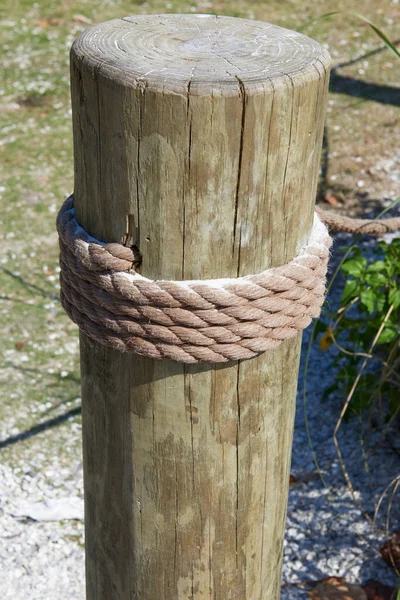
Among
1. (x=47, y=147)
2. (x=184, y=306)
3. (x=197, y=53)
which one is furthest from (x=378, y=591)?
(x=47, y=147)

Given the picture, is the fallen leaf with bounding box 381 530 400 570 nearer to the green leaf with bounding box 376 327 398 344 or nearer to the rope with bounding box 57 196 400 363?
the green leaf with bounding box 376 327 398 344

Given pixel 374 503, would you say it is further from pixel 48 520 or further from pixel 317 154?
pixel 317 154

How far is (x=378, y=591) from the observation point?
287cm

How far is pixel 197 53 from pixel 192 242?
1.08 ft

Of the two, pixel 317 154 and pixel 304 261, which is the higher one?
pixel 317 154

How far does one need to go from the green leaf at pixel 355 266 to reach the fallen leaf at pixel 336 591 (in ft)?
3.79

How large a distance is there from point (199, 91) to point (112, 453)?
2.34ft

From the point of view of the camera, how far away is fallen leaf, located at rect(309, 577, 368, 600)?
283cm

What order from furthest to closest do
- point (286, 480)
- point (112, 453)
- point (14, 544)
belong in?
point (14, 544)
point (286, 480)
point (112, 453)

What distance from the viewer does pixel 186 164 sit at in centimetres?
125

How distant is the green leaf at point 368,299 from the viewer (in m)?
3.12

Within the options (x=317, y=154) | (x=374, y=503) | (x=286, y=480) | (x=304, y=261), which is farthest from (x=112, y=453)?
(x=374, y=503)

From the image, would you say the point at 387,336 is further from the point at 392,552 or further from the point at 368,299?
the point at 392,552

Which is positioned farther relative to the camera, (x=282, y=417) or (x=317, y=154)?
(x=282, y=417)
